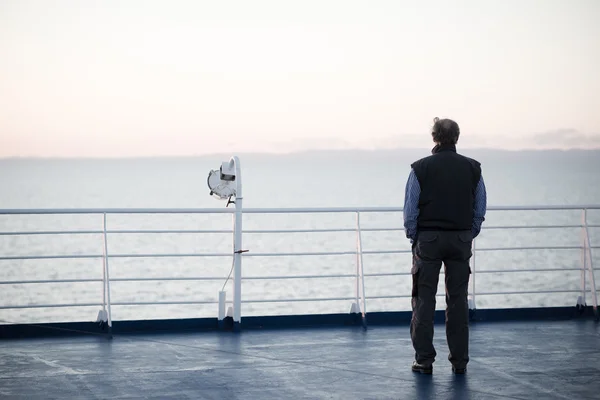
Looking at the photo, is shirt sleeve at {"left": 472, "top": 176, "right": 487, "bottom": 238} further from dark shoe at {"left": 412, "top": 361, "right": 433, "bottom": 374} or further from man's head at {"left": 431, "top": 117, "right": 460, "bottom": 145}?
dark shoe at {"left": 412, "top": 361, "right": 433, "bottom": 374}

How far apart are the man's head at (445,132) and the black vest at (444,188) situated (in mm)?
32

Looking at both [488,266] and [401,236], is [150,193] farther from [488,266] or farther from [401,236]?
[488,266]

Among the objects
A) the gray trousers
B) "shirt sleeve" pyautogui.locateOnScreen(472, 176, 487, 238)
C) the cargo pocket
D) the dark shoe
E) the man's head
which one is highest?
the man's head

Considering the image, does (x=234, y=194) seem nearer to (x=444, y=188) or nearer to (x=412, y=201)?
(x=412, y=201)

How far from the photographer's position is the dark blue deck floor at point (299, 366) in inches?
173

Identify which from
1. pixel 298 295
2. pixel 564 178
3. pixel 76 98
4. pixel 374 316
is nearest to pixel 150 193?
pixel 76 98

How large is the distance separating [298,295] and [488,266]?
9604 mm

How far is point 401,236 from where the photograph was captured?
38688mm

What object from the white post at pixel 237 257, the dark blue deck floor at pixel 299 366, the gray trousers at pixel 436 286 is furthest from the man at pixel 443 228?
the white post at pixel 237 257

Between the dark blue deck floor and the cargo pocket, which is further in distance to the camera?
the cargo pocket

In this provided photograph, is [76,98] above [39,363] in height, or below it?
above

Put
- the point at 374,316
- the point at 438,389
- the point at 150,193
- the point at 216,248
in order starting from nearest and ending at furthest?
the point at 438,389 → the point at 374,316 → the point at 216,248 → the point at 150,193

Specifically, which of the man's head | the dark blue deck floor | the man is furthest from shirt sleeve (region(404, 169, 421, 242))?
the dark blue deck floor

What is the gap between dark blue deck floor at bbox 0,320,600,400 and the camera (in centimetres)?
441
